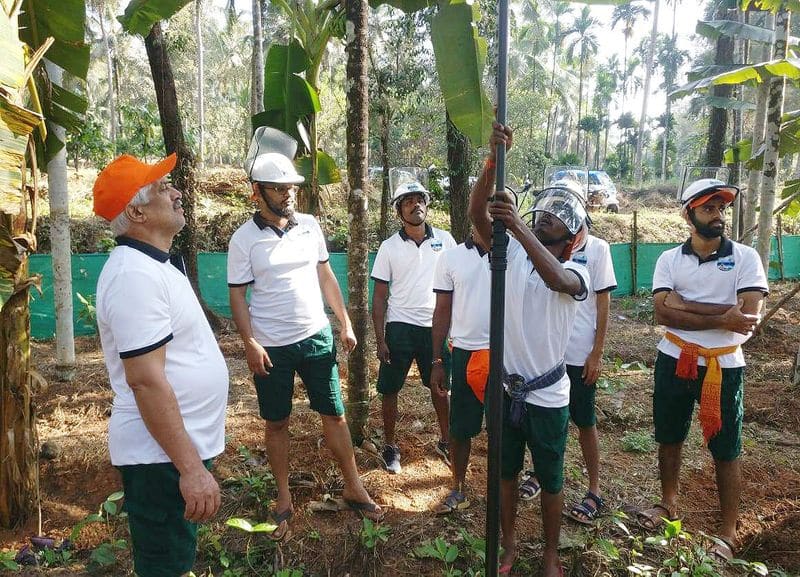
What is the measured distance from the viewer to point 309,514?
321cm

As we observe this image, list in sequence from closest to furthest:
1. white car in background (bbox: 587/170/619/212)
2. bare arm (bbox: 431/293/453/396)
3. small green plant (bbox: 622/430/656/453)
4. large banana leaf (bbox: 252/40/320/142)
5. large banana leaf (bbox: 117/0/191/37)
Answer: bare arm (bbox: 431/293/453/396), large banana leaf (bbox: 117/0/191/37), small green plant (bbox: 622/430/656/453), large banana leaf (bbox: 252/40/320/142), white car in background (bbox: 587/170/619/212)

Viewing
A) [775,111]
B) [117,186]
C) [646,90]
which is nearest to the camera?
[117,186]

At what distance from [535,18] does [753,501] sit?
28923 millimetres

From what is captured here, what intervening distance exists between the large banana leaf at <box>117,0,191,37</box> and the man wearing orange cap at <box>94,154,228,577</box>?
106 inches

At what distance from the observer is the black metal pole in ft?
5.64

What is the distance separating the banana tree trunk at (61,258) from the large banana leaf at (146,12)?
1478 mm

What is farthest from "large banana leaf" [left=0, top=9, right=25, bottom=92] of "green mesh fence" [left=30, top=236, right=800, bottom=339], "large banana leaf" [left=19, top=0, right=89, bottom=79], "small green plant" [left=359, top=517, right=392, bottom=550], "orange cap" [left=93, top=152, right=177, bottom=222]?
"green mesh fence" [left=30, top=236, right=800, bottom=339]

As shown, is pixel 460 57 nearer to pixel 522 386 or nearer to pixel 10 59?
pixel 522 386

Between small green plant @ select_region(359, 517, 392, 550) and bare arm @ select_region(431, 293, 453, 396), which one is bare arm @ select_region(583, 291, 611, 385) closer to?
bare arm @ select_region(431, 293, 453, 396)

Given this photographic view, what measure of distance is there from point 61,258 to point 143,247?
418 centimetres

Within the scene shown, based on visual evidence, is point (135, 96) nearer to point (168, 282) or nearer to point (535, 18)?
point (535, 18)

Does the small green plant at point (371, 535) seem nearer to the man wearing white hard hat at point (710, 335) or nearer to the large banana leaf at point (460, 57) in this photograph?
the man wearing white hard hat at point (710, 335)

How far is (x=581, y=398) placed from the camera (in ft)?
11.2

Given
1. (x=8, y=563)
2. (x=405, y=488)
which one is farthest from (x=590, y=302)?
(x=8, y=563)
